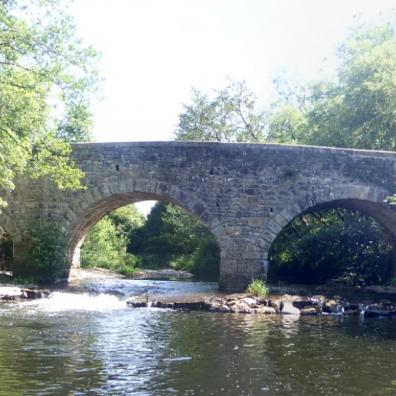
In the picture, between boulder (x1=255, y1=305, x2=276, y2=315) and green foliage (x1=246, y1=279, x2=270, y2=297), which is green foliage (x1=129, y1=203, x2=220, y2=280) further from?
boulder (x1=255, y1=305, x2=276, y2=315)

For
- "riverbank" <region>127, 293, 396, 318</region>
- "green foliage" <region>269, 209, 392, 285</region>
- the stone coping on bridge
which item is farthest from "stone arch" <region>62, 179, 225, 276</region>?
"green foliage" <region>269, 209, 392, 285</region>

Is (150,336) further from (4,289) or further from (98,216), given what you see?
(98,216)

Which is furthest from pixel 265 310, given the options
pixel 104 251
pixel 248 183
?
pixel 104 251

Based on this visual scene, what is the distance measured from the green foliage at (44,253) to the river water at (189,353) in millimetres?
4239

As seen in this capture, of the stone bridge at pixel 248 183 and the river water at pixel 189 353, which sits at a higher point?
the stone bridge at pixel 248 183

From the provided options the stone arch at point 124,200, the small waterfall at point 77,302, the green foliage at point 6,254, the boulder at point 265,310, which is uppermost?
the stone arch at point 124,200

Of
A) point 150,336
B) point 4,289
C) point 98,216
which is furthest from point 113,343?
point 98,216

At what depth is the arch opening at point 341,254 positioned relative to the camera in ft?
60.1

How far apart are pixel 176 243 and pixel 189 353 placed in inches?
976

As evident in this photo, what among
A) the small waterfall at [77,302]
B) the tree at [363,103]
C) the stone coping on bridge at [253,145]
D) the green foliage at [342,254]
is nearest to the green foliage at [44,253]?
the small waterfall at [77,302]

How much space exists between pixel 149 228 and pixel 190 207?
2114cm

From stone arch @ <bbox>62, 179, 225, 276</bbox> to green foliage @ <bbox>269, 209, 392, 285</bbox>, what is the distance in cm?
456

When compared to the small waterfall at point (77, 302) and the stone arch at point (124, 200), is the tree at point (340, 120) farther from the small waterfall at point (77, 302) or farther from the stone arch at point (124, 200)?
the small waterfall at point (77, 302)

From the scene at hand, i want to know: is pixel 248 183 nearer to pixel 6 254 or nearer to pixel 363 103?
pixel 363 103
